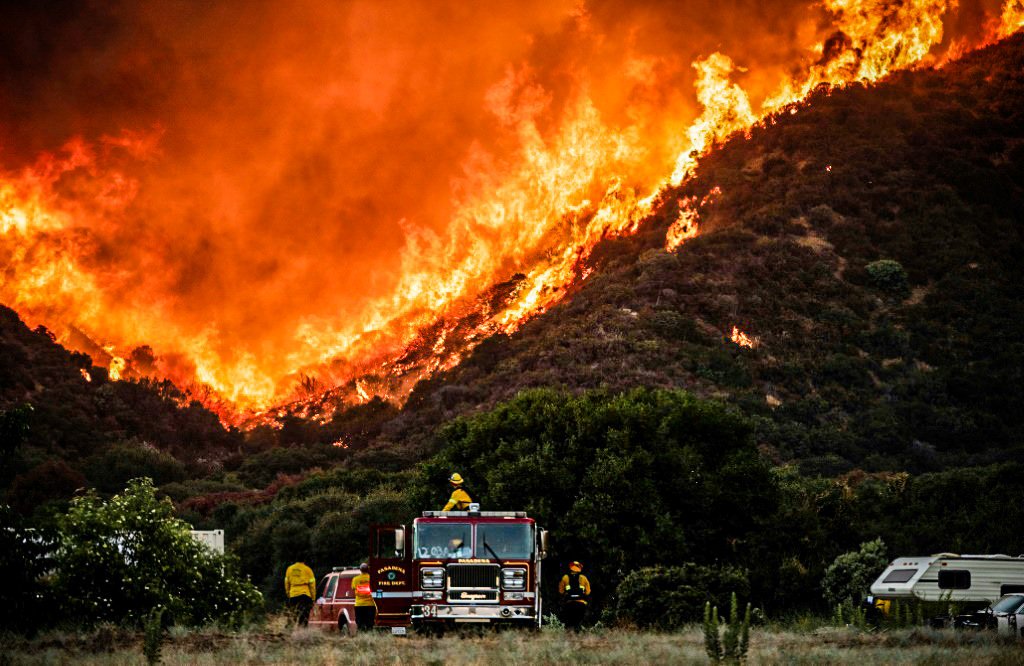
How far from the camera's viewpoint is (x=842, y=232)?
405 ft

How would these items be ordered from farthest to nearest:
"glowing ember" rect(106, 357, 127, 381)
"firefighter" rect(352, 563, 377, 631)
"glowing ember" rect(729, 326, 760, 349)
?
"glowing ember" rect(106, 357, 127, 381) < "glowing ember" rect(729, 326, 760, 349) < "firefighter" rect(352, 563, 377, 631)

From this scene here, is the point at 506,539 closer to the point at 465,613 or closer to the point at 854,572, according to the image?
the point at 465,613

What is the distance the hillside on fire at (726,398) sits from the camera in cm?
5509

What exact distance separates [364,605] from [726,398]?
64.5 metres

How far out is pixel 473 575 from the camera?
32750 mm

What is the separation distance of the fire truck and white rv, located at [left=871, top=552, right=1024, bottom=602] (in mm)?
13813

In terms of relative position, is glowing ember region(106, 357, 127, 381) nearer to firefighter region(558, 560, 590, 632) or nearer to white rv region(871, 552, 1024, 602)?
white rv region(871, 552, 1024, 602)

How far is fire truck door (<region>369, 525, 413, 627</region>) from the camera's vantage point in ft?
107

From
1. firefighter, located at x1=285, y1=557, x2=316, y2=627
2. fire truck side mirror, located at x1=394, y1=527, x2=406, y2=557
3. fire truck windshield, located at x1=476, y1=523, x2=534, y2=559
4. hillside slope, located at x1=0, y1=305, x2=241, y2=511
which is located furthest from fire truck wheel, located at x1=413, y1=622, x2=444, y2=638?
hillside slope, located at x1=0, y1=305, x2=241, y2=511

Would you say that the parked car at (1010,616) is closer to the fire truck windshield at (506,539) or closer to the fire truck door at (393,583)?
the fire truck windshield at (506,539)

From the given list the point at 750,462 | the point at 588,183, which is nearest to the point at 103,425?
the point at 588,183

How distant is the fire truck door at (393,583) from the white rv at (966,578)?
16319 millimetres

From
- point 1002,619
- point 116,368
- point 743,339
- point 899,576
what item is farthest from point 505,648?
point 116,368

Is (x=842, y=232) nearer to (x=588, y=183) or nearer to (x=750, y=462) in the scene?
(x=588, y=183)
